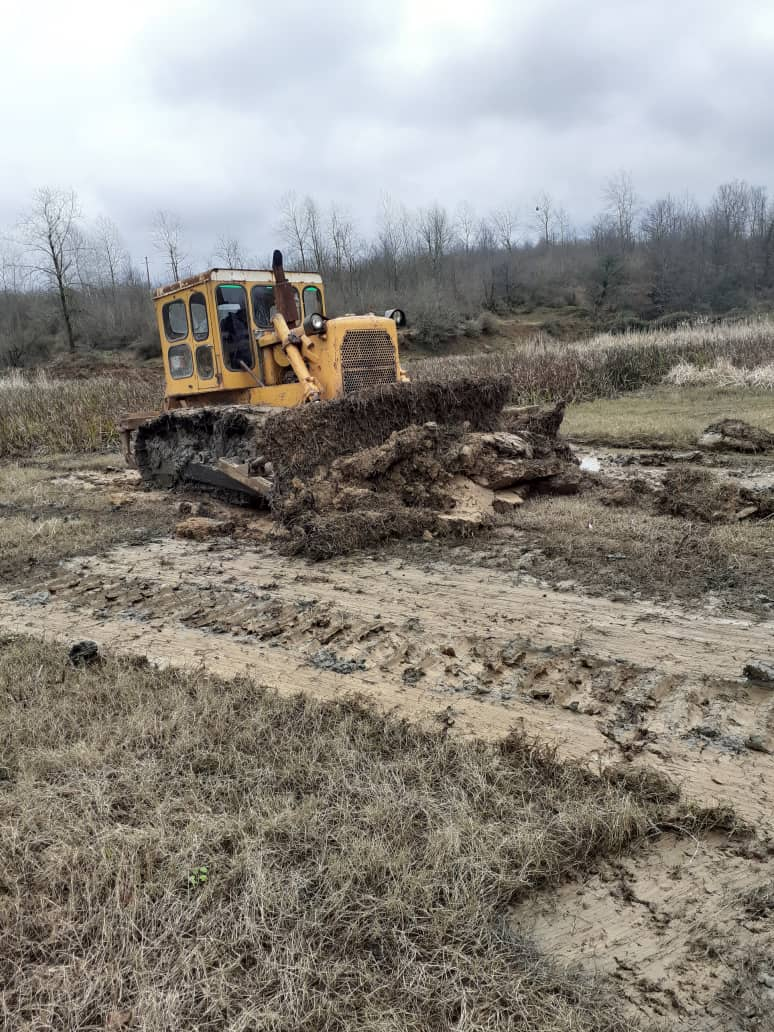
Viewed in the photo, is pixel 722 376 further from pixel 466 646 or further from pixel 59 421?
pixel 466 646

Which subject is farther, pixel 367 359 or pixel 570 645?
pixel 367 359

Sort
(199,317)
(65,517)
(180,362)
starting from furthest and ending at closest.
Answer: (180,362), (199,317), (65,517)

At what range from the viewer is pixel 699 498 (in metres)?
6.45

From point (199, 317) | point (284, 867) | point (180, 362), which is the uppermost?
point (199, 317)

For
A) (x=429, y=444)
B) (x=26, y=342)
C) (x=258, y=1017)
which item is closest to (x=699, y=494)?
(x=429, y=444)

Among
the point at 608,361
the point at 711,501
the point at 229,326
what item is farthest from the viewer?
the point at 608,361

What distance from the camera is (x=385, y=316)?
8.56m

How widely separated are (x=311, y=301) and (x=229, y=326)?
4.27 ft

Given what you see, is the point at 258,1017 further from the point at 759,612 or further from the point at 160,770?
the point at 759,612

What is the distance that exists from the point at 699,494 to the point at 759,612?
106 inches

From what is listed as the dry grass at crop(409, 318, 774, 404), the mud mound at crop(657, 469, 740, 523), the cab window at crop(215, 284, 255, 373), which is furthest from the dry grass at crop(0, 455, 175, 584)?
the dry grass at crop(409, 318, 774, 404)

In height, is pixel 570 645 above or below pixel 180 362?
below

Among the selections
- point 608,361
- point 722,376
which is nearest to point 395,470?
point 608,361

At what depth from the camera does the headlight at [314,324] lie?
7.86 metres
